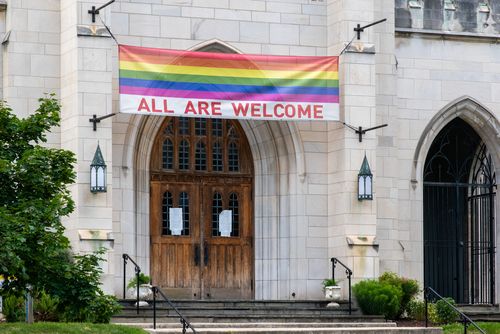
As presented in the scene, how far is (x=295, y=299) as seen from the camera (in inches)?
1216

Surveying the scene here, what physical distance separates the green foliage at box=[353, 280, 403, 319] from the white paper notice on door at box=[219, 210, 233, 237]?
333cm

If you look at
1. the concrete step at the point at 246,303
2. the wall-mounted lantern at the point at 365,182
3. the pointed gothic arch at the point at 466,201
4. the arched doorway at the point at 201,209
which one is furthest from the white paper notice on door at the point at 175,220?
the pointed gothic arch at the point at 466,201

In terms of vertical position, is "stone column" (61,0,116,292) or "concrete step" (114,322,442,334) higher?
"stone column" (61,0,116,292)

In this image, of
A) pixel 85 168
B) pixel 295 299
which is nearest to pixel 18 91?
pixel 85 168

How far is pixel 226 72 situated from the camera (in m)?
30.3

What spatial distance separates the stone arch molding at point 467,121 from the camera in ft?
109

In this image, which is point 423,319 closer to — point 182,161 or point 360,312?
point 360,312

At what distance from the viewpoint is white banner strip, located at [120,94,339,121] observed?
2947cm

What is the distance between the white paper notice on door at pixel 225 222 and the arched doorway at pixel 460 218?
5301 millimetres

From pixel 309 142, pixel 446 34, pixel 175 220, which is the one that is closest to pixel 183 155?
pixel 175 220

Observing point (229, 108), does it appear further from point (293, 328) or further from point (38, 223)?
point (38, 223)

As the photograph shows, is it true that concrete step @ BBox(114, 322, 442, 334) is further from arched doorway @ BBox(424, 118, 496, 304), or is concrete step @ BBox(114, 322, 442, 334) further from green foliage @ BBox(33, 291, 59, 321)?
arched doorway @ BBox(424, 118, 496, 304)

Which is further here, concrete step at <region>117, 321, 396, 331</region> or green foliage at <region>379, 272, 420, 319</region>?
green foliage at <region>379, 272, 420, 319</region>

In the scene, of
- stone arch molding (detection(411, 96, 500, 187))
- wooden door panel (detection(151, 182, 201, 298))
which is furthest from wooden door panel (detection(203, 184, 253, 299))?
stone arch molding (detection(411, 96, 500, 187))
